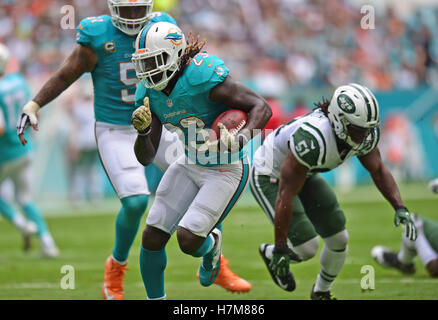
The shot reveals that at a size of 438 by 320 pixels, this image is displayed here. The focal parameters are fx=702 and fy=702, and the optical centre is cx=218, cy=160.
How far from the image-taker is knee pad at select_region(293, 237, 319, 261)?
5160mm

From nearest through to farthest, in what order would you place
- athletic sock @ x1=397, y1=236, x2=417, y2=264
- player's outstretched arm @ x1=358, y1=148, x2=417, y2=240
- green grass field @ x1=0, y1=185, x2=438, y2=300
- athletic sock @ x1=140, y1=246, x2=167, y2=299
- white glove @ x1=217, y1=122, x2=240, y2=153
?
1. white glove @ x1=217, y1=122, x2=240, y2=153
2. athletic sock @ x1=140, y1=246, x2=167, y2=299
3. player's outstretched arm @ x1=358, y1=148, x2=417, y2=240
4. green grass field @ x1=0, y1=185, x2=438, y2=300
5. athletic sock @ x1=397, y1=236, x2=417, y2=264

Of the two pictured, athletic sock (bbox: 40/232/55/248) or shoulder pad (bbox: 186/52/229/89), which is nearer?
shoulder pad (bbox: 186/52/229/89)

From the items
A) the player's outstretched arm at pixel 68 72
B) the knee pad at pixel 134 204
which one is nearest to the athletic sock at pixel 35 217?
the player's outstretched arm at pixel 68 72

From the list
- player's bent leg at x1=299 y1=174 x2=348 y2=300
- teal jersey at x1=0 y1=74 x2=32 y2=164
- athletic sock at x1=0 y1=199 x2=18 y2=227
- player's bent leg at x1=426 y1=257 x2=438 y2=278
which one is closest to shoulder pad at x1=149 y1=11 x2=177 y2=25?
player's bent leg at x1=299 y1=174 x2=348 y2=300

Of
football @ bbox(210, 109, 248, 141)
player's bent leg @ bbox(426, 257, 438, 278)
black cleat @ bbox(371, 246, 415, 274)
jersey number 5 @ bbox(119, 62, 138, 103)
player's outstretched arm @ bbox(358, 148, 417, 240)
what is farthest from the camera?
black cleat @ bbox(371, 246, 415, 274)

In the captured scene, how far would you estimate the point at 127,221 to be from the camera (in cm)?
520

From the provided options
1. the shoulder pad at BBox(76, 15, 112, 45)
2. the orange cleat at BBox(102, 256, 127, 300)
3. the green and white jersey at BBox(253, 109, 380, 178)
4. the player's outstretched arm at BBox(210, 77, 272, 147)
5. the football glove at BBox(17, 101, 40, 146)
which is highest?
the shoulder pad at BBox(76, 15, 112, 45)

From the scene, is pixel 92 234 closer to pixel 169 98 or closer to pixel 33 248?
pixel 33 248

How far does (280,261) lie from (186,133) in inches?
41.4

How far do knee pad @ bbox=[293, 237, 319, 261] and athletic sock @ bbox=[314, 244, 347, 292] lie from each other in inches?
3.7

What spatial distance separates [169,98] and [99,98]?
1124 mm

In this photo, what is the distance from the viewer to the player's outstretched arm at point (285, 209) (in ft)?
15.3

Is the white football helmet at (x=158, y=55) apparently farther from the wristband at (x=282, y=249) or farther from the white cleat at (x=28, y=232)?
the white cleat at (x=28, y=232)

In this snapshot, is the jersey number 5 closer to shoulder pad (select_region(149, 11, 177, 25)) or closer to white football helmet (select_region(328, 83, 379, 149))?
shoulder pad (select_region(149, 11, 177, 25))
